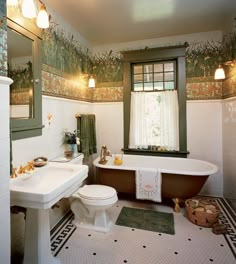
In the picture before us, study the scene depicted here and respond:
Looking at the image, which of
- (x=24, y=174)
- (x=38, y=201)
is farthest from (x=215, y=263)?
(x=24, y=174)

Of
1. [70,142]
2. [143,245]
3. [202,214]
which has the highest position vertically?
[70,142]

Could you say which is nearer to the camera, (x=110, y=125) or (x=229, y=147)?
(x=229, y=147)

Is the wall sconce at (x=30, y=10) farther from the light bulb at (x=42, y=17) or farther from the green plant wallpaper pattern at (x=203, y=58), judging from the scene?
the green plant wallpaper pattern at (x=203, y=58)

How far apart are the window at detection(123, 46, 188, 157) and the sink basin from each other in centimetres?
183

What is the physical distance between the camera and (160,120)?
3.40m

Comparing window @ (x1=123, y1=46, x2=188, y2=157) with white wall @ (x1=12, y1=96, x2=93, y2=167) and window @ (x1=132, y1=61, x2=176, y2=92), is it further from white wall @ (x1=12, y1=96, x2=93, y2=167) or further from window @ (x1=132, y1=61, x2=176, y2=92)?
white wall @ (x1=12, y1=96, x2=93, y2=167)

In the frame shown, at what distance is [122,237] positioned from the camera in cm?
211

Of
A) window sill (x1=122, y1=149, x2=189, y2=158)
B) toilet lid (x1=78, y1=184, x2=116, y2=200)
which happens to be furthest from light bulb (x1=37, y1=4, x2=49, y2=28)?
window sill (x1=122, y1=149, x2=189, y2=158)

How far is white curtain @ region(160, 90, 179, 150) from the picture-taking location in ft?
10.8

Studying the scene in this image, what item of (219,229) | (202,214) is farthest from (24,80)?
(219,229)

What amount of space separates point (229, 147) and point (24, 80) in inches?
115

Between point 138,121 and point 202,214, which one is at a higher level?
point 138,121

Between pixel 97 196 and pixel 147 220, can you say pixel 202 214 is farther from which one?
pixel 97 196

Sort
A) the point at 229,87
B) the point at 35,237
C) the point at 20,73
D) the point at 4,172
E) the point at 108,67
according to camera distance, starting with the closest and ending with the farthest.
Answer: the point at 4,172, the point at 35,237, the point at 20,73, the point at 229,87, the point at 108,67
